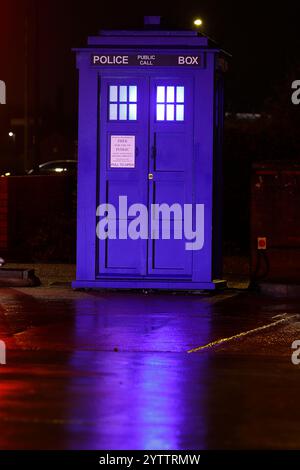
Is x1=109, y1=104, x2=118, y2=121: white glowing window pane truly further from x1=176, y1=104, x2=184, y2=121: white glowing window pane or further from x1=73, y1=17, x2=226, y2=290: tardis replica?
x1=176, y1=104, x2=184, y2=121: white glowing window pane

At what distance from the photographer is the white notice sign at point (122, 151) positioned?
533 inches

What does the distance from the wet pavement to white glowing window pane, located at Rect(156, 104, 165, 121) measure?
2.26 metres

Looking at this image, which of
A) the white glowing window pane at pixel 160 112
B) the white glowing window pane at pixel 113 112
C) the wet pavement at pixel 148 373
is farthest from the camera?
the white glowing window pane at pixel 113 112

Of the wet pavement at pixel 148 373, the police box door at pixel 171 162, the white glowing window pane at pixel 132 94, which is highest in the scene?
the white glowing window pane at pixel 132 94

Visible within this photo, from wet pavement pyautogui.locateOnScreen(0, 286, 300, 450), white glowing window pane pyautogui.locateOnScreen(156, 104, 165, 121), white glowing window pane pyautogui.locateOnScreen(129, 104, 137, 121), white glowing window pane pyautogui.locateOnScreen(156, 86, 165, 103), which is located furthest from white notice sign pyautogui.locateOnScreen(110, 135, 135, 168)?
wet pavement pyautogui.locateOnScreen(0, 286, 300, 450)

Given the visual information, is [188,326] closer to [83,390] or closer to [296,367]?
[296,367]

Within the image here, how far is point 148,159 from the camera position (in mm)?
13508

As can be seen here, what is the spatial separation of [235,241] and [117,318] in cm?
948

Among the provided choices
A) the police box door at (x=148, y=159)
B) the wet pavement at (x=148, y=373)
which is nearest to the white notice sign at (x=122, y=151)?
the police box door at (x=148, y=159)

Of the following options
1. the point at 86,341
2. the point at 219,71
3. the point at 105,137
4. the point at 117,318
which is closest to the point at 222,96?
the point at 219,71

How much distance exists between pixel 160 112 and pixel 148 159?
61 cm

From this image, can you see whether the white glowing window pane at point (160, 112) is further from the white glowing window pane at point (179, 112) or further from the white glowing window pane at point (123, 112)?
the white glowing window pane at point (123, 112)

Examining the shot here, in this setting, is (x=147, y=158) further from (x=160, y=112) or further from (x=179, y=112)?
(x=179, y=112)
